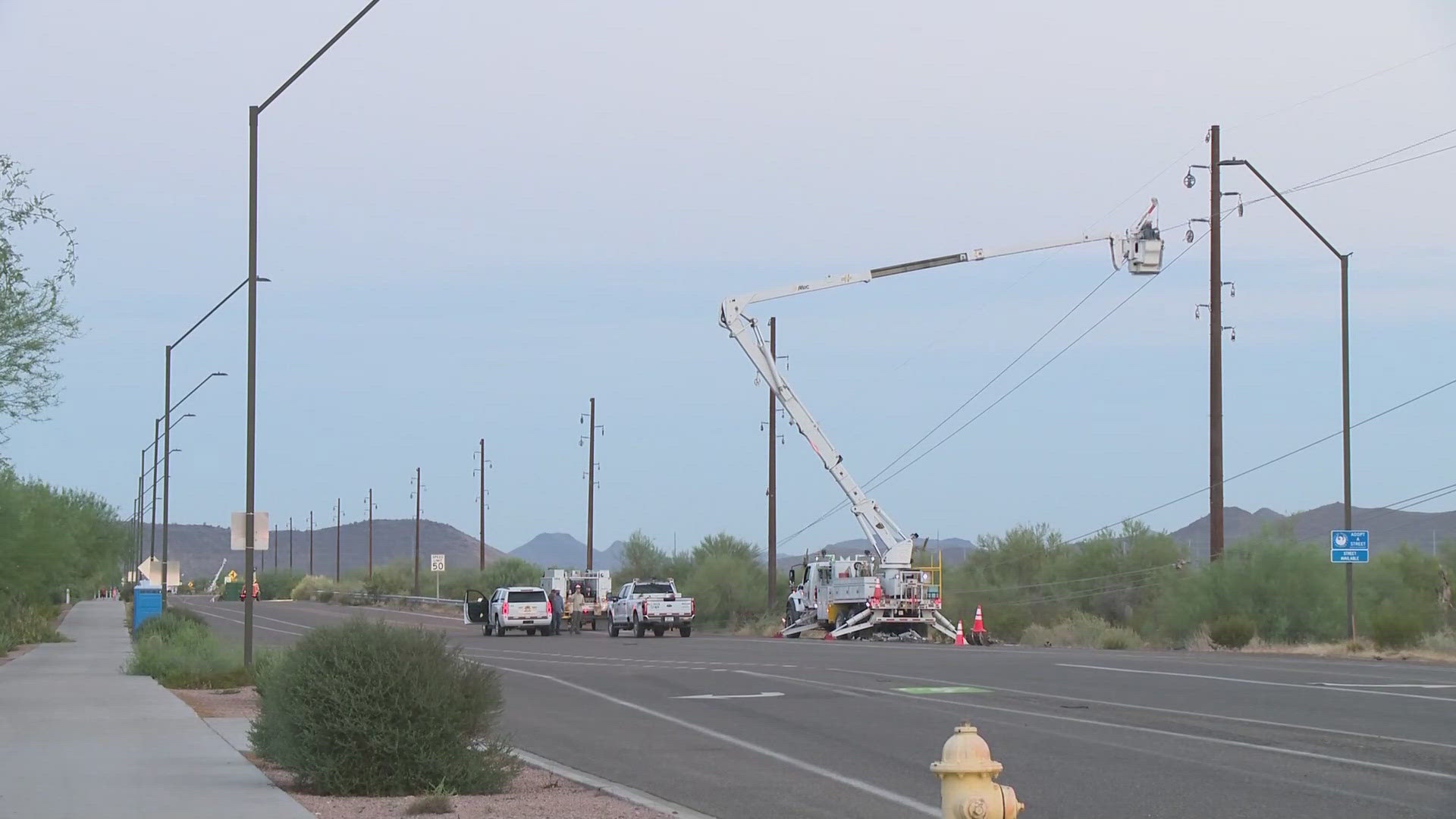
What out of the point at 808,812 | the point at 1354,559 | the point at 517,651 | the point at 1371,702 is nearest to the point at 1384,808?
the point at 808,812

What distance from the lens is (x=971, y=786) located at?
802cm

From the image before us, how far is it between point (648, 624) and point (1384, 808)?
138 feet

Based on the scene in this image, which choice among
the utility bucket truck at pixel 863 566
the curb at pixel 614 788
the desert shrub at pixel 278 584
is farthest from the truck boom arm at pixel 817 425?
the desert shrub at pixel 278 584

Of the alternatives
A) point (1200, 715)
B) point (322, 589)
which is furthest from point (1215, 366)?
point (322, 589)

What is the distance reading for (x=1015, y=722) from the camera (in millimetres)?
18766

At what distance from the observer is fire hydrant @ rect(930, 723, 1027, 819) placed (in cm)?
793

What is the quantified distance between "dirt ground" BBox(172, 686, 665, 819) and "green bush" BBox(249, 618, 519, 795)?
0.20 m

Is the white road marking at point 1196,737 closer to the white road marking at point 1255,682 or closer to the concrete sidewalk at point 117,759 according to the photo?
the white road marking at point 1255,682

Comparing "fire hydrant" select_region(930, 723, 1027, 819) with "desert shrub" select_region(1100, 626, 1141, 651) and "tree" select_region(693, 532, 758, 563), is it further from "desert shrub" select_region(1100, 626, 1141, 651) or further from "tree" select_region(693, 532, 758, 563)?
"tree" select_region(693, 532, 758, 563)

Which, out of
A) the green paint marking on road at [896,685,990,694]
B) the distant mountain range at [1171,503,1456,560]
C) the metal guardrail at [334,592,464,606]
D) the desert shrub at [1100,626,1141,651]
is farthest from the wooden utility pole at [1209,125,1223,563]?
the distant mountain range at [1171,503,1456,560]

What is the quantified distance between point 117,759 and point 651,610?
37.9 m

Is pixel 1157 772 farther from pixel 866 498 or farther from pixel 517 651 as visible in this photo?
pixel 866 498

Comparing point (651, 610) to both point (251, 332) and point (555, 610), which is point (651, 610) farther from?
point (251, 332)

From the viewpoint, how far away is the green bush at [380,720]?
43.0 ft
